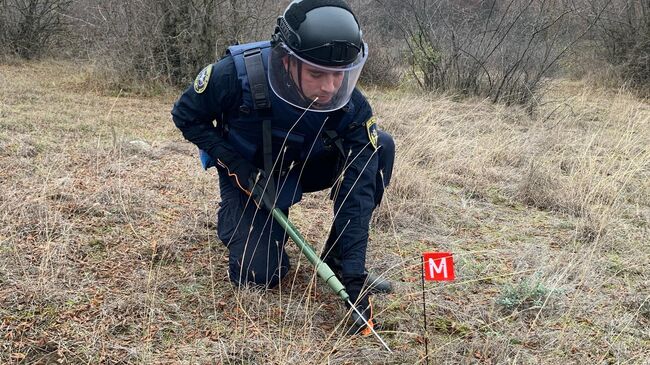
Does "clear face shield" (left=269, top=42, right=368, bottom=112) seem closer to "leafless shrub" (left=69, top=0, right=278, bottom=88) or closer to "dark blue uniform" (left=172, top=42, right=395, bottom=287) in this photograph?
"dark blue uniform" (left=172, top=42, right=395, bottom=287)

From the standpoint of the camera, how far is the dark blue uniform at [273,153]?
101 inches

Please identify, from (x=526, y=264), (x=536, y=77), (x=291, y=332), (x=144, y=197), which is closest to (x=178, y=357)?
(x=291, y=332)

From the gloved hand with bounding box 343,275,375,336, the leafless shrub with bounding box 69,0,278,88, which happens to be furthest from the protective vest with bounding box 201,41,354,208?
the leafless shrub with bounding box 69,0,278,88

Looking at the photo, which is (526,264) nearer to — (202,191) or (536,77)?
(202,191)

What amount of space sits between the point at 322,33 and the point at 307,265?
3.97 feet

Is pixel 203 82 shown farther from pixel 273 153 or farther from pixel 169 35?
pixel 169 35

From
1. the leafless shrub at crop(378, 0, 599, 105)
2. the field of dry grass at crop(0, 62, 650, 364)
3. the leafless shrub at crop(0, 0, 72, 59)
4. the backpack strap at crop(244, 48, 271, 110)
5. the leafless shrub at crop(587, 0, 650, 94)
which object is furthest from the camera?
the leafless shrub at crop(587, 0, 650, 94)

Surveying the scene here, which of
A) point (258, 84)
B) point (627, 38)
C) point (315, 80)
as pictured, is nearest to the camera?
point (315, 80)

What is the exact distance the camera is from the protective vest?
8.44ft

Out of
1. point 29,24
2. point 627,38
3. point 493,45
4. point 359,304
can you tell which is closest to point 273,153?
point 359,304

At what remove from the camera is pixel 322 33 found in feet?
7.38

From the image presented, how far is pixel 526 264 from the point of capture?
3049 mm

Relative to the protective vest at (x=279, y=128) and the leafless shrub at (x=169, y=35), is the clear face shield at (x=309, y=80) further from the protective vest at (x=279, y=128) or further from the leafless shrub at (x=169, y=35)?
the leafless shrub at (x=169, y=35)

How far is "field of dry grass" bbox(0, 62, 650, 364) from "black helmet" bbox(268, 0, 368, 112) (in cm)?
66
